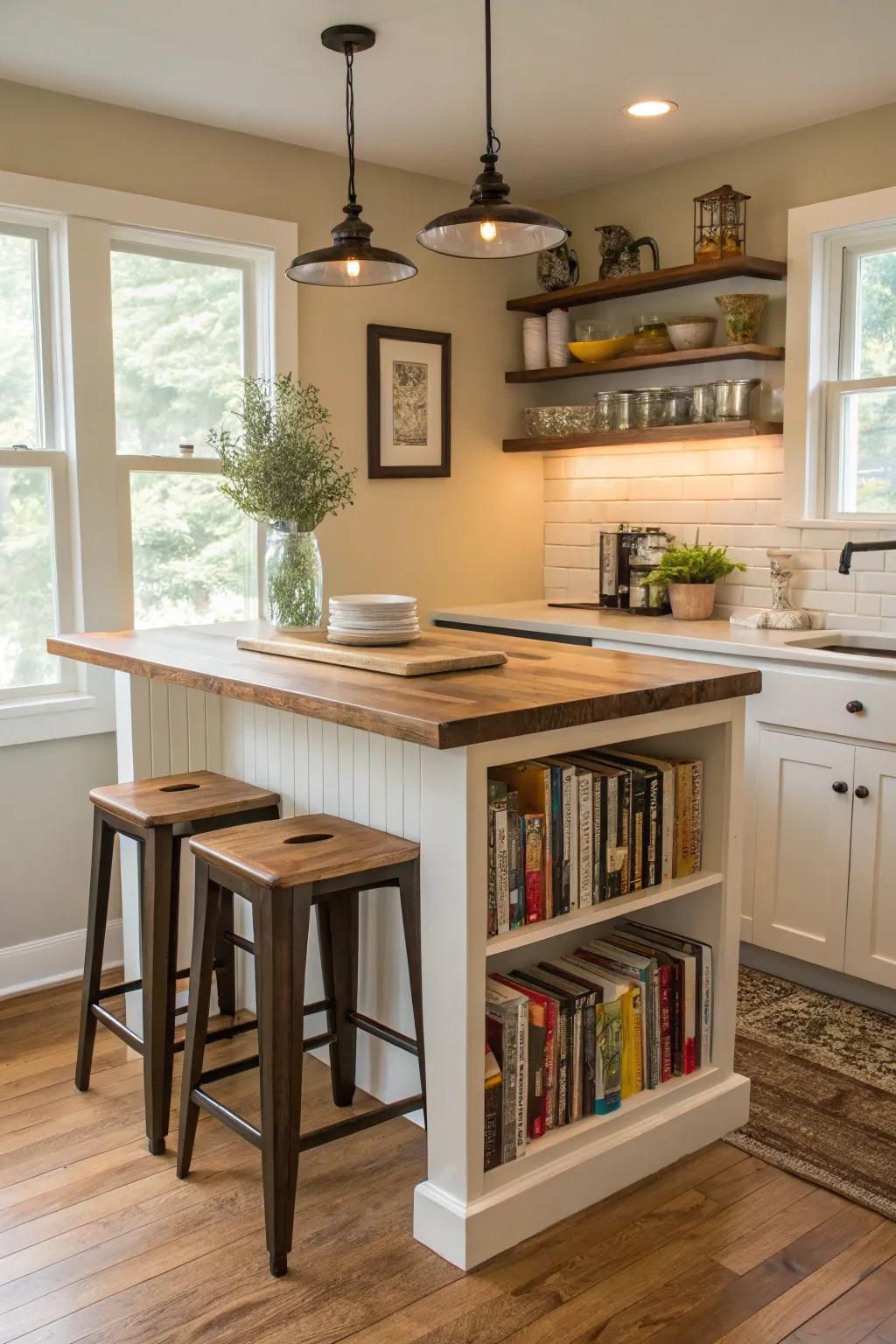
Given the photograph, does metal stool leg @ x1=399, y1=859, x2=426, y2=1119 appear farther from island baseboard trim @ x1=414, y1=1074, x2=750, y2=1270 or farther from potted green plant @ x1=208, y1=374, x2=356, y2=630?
potted green plant @ x1=208, y1=374, x2=356, y2=630

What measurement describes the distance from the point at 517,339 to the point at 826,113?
1437 millimetres

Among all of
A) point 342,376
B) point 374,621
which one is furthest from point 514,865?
point 342,376

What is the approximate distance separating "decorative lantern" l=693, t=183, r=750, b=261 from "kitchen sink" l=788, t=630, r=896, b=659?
1.29 meters

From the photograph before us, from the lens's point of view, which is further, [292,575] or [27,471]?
[27,471]

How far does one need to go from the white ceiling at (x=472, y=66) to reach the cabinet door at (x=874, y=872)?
190 cm

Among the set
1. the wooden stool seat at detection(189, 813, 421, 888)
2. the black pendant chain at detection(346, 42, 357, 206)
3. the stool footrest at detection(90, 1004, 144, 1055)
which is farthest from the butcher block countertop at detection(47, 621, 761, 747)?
the black pendant chain at detection(346, 42, 357, 206)

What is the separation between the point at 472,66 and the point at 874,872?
2.46m

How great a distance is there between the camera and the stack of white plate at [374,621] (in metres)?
2.72

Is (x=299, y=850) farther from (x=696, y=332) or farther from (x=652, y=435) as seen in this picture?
(x=696, y=332)

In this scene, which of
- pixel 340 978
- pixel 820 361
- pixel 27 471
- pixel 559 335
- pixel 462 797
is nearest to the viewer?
pixel 462 797

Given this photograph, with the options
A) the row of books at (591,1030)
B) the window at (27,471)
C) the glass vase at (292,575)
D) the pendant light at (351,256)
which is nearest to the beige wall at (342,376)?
the window at (27,471)

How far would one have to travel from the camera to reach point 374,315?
167 inches

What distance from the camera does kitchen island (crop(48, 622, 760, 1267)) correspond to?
2.10 m

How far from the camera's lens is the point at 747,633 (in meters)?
Answer: 3.71
